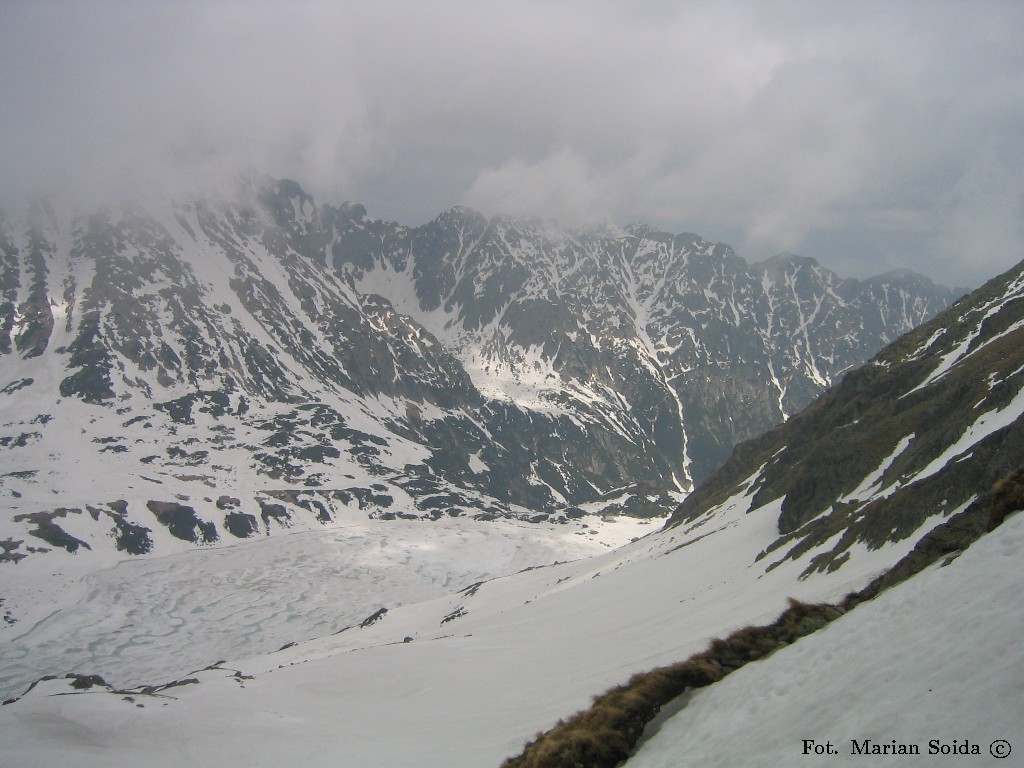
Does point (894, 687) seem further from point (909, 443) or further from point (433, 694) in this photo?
point (909, 443)

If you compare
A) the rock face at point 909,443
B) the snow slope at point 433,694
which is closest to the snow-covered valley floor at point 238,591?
the rock face at point 909,443

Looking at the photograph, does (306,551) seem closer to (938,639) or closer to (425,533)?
(425,533)

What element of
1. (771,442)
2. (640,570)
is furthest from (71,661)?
(771,442)

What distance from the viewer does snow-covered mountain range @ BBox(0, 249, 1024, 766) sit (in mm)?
10250

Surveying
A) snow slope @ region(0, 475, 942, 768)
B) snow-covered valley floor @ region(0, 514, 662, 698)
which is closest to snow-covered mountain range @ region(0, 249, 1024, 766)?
snow slope @ region(0, 475, 942, 768)

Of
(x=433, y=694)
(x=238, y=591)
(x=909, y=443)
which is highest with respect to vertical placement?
(x=238, y=591)

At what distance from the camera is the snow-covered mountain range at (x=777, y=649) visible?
10.2 meters

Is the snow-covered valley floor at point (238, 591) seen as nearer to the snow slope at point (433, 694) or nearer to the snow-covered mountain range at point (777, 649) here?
the snow-covered mountain range at point (777, 649)

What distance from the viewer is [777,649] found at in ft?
48.8

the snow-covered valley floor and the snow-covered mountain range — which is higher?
the snow-covered valley floor

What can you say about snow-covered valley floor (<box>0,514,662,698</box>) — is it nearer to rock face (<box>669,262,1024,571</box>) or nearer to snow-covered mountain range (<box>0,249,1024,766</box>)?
snow-covered mountain range (<box>0,249,1024,766</box>)

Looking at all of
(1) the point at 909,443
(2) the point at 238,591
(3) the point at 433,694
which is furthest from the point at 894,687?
(2) the point at 238,591

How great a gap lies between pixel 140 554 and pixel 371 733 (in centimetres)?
16499

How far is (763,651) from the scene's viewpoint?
50.1ft
